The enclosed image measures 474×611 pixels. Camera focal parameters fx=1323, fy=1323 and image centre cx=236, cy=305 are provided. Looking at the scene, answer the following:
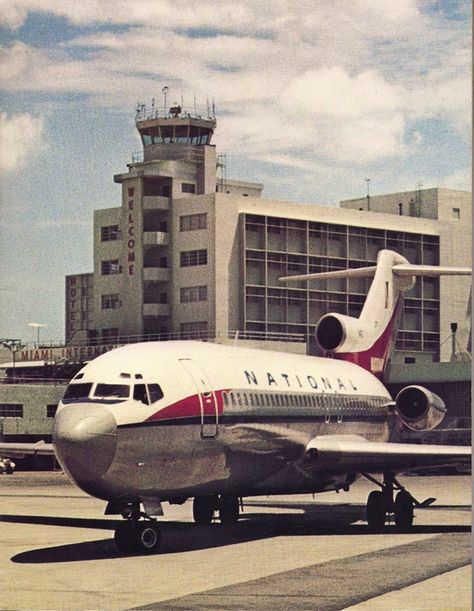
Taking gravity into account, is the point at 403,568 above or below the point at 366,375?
below

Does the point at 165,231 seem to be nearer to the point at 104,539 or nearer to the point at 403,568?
the point at 104,539

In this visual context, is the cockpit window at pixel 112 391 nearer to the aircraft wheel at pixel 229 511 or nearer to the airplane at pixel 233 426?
the airplane at pixel 233 426

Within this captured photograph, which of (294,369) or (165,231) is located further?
(165,231)

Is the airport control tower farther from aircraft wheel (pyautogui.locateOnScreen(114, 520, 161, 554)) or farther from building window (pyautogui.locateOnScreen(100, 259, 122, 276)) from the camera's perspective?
aircraft wheel (pyautogui.locateOnScreen(114, 520, 161, 554))

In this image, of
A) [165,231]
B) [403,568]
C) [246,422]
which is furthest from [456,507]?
[165,231]

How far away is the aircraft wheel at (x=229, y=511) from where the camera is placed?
131 feet

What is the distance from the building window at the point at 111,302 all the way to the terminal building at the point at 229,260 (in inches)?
3.7

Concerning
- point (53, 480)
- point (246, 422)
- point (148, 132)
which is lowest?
point (53, 480)

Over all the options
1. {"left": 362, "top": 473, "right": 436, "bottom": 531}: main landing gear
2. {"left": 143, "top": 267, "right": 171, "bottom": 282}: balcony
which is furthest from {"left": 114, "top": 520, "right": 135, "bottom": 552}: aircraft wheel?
{"left": 143, "top": 267, "right": 171, "bottom": 282}: balcony

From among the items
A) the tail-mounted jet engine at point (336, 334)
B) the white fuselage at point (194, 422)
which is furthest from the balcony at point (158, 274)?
the white fuselage at point (194, 422)

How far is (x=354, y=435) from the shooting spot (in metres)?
42.7

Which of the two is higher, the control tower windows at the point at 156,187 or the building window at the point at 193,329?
Result: the control tower windows at the point at 156,187

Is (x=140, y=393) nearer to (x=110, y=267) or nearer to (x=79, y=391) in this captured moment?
(x=79, y=391)

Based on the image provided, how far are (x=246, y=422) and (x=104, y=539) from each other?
16.1ft
